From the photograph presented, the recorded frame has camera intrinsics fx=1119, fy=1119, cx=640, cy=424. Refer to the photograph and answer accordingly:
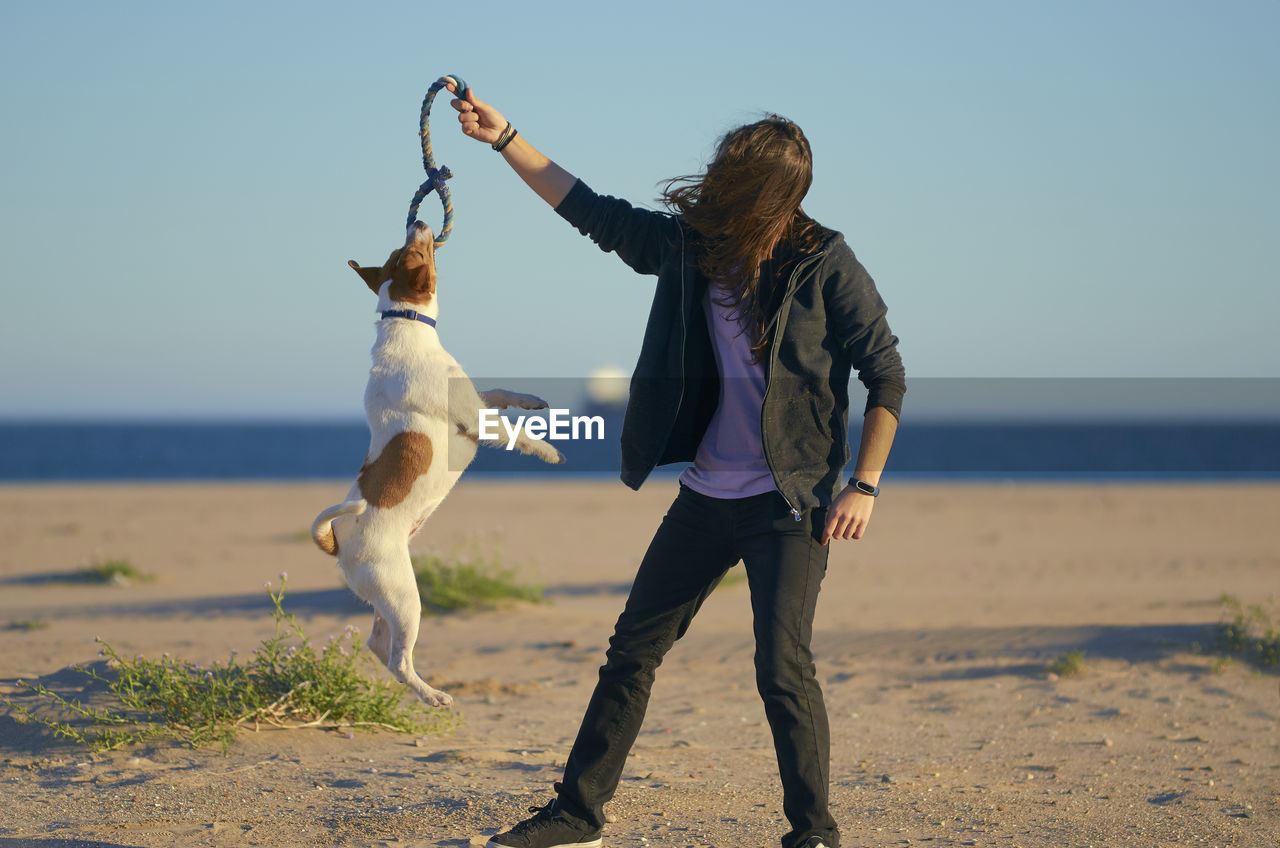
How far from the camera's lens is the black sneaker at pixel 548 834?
3854mm

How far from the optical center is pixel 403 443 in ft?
9.33

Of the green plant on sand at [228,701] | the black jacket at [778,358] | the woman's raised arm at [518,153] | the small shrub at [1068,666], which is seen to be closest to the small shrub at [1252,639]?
the small shrub at [1068,666]

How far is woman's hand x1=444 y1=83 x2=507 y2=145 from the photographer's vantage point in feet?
10.7

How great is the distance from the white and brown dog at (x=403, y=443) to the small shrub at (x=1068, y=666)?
21.2 ft

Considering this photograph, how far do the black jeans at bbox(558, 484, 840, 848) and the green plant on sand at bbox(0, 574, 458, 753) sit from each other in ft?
6.45

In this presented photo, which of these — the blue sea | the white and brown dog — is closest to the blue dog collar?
the white and brown dog

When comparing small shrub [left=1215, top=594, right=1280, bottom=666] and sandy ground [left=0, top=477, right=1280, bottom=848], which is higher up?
small shrub [left=1215, top=594, right=1280, bottom=666]

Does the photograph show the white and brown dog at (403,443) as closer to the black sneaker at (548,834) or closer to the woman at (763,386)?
the woman at (763,386)

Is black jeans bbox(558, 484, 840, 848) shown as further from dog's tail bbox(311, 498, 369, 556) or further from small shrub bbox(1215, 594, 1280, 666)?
small shrub bbox(1215, 594, 1280, 666)

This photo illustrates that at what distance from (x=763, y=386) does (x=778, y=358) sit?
0.39ft

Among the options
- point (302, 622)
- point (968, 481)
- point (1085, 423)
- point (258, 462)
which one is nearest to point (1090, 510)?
point (968, 481)

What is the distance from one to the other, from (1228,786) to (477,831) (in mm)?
3737

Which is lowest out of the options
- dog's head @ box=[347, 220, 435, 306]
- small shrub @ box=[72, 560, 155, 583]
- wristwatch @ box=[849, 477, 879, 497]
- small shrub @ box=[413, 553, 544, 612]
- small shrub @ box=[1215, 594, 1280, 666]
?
small shrub @ box=[72, 560, 155, 583]

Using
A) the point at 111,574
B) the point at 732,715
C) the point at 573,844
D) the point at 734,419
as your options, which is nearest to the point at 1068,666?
the point at 732,715
